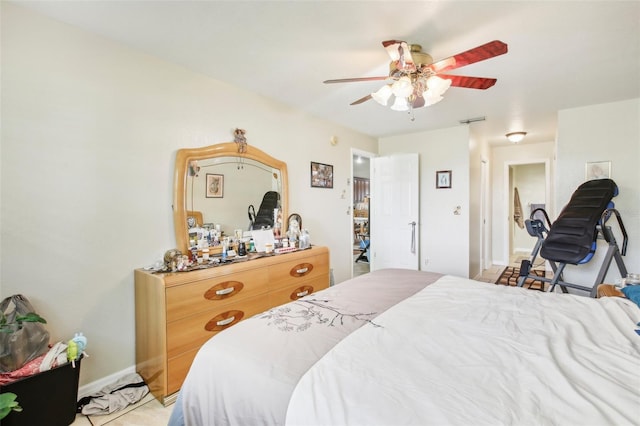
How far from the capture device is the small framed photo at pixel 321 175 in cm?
365

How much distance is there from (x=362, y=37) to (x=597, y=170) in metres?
3.30

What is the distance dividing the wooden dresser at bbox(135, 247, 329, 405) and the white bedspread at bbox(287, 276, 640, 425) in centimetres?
130

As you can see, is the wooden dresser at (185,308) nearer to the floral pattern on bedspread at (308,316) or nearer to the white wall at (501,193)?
the floral pattern on bedspread at (308,316)

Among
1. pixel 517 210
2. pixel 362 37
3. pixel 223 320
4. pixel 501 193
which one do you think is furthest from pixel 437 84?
pixel 517 210

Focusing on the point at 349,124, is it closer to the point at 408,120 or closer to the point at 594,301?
the point at 408,120

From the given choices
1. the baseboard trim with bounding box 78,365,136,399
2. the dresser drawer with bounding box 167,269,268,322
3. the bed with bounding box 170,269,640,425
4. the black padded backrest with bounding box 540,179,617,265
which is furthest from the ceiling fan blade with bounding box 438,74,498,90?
the baseboard trim with bounding box 78,365,136,399

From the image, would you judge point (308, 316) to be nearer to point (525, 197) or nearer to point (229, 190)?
point (229, 190)

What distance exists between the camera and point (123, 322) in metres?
2.07

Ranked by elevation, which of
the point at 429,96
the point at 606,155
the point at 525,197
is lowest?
the point at 525,197

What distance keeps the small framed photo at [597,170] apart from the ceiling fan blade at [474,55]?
9.15ft

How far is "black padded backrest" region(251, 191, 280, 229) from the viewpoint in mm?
2953

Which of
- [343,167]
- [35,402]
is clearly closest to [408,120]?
[343,167]

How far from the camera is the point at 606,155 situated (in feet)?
10.6

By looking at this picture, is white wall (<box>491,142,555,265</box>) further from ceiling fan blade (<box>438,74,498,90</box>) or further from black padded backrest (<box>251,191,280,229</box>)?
black padded backrest (<box>251,191,280,229</box>)
